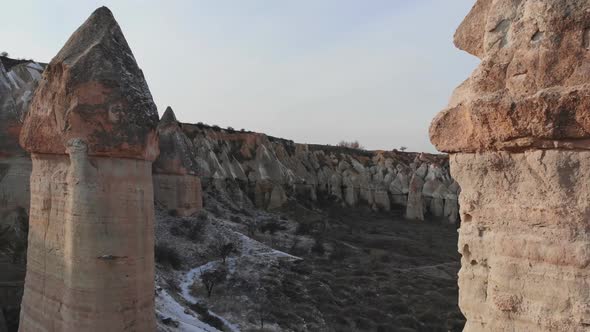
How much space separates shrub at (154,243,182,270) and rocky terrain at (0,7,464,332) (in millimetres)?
38

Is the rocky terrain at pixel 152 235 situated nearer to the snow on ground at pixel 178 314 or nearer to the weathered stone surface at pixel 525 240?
the snow on ground at pixel 178 314

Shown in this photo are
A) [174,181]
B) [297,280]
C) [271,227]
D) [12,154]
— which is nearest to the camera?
[12,154]

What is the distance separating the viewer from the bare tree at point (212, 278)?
11602 millimetres

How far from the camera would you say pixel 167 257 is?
12422 mm

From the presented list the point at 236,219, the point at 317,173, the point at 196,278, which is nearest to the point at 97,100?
the point at 196,278

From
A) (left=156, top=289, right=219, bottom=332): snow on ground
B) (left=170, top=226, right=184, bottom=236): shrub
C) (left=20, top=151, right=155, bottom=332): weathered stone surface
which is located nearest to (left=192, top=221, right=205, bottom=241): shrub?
(left=170, top=226, right=184, bottom=236): shrub

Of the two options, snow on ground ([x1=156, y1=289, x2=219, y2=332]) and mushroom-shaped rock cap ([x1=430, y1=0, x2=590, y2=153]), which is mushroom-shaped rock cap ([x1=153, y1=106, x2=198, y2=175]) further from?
mushroom-shaped rock cap ([x1=430, y1=0, x2=590, y2=153])

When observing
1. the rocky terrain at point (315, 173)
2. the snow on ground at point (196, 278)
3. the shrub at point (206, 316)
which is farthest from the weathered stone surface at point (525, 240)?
the rocky terrain at point (315, 173)

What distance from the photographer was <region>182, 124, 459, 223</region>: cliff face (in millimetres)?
26266

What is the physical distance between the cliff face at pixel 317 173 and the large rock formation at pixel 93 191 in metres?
16.4

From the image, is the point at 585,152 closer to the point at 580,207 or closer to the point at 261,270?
the point at 580,207

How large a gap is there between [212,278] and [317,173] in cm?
2311

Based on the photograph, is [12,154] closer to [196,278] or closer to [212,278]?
[196,278]

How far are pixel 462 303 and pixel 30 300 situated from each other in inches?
221
